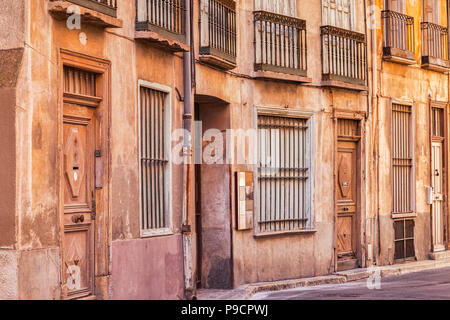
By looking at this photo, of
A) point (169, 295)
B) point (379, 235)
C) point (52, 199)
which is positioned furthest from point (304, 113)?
point (52, 199)

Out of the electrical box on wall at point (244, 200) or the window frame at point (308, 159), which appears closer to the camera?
the electrical box on wall at point (244, 200)

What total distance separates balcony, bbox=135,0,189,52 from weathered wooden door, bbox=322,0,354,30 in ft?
16.9

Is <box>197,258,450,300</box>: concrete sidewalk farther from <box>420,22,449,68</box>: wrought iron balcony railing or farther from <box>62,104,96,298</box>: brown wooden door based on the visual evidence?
<box>420,22,449,68</box>: wrought iron balcony railing

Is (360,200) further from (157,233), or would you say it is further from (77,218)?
(77,218)

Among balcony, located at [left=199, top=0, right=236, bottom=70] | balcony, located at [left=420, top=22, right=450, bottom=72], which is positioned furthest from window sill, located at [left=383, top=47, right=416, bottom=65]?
balcony, located at [left=199, top=0, right=236, bottom=70]

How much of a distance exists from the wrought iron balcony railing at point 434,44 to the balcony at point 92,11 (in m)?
11.3

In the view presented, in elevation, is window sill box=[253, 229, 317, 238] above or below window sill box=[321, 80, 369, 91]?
below

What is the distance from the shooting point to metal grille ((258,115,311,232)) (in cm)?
1599

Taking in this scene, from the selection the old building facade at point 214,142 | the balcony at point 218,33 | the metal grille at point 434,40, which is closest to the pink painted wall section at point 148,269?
the old building facade at point 214,142

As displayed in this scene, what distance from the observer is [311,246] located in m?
16.7

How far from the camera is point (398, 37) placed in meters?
19.5

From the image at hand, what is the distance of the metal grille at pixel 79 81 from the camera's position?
1044 centimetres

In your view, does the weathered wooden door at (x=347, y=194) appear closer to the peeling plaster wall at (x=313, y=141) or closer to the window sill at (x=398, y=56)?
the peeling plaster wall at (x=313, y=141)

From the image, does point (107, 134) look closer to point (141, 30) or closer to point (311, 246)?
point (141, 30)
